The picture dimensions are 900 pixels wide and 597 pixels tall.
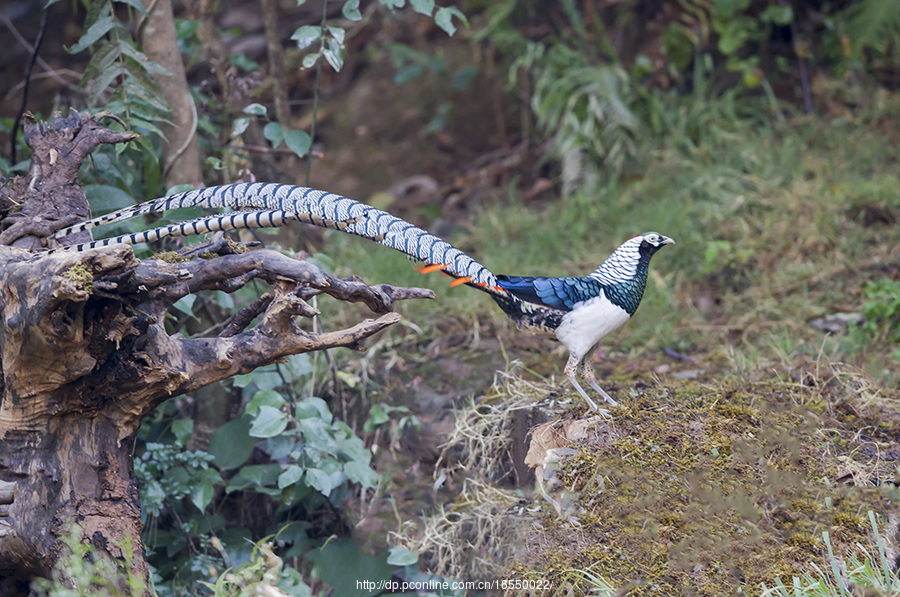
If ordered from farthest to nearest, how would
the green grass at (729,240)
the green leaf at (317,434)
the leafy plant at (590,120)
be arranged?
the leafy plant at (590,120) < the green grass at (729,240) < the green leaf at (317,434)

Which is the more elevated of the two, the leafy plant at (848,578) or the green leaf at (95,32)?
the green leaf at (95,32)

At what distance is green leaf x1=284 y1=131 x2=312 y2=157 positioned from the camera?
11.9 ft

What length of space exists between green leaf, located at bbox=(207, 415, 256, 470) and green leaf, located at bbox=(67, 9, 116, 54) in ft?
5.69

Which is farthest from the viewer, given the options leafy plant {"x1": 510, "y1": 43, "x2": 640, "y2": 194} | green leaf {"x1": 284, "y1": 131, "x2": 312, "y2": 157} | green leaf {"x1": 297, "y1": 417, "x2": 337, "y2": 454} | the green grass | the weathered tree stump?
leafy plant {"x1": 510, "y1": 43, "x2": 640, "y2": 194}

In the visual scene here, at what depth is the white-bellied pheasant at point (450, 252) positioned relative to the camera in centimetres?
267

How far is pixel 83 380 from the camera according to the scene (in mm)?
2461

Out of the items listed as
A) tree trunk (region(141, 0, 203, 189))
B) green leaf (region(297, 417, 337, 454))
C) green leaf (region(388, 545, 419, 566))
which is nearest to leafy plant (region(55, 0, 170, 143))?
tree trunk (region(141, 0, 203, 189))

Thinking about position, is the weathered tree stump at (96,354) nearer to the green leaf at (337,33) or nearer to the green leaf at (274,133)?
the green leaf at (274,133)

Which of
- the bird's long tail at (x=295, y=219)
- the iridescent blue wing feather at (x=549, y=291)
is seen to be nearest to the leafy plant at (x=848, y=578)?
the iridescent blue wing feather at (x=549, y=291)

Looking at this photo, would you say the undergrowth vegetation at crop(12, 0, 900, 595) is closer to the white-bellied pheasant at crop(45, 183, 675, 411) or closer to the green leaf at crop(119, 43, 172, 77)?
the green leaf at crop(119, 43, 172, 77)

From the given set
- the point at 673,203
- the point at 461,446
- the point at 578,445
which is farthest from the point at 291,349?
the point at 673,203

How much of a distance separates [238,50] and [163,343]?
597 cm

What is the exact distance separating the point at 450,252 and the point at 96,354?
118cm

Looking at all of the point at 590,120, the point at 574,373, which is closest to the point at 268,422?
the point at 574,373
